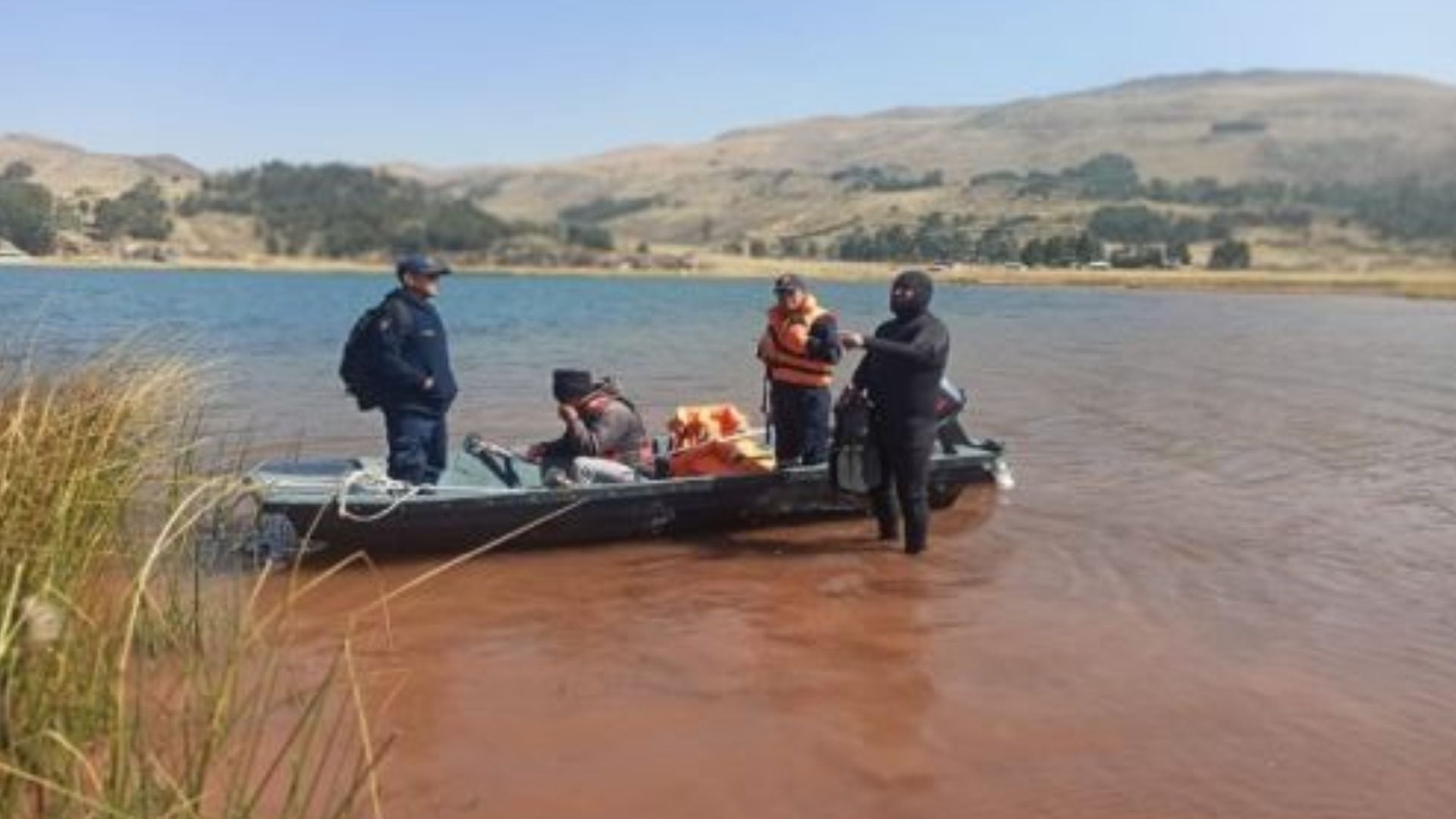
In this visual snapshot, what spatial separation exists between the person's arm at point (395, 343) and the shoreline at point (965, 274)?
72772 millimetres

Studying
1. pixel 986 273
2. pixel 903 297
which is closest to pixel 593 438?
pixel 903 297

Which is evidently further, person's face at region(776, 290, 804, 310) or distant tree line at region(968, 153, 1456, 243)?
distant tree line at region(968, 153, 1456, 243)

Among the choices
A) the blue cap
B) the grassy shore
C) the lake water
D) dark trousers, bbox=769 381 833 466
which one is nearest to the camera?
the lake water

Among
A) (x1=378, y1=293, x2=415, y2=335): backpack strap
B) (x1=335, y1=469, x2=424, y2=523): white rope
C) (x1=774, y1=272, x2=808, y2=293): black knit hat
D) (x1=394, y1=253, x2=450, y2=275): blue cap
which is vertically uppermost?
(x1=394, y1=253, x2=450, y2=275): blue cap

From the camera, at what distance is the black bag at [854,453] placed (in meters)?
10.4

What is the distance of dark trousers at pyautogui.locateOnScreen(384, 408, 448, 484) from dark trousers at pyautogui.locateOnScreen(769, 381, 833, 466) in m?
2.59

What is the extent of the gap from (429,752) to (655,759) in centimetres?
97

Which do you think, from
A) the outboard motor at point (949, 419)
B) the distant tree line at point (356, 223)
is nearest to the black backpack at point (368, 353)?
the outboard motor at point (949, 419)

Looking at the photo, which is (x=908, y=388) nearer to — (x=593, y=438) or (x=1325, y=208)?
(x=593, y=438)

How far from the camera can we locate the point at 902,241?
14612 centimetres

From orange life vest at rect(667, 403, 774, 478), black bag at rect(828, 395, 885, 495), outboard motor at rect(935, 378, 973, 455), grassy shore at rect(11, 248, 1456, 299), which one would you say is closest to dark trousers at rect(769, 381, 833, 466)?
orange life vest at rect(667, 403, 774, 478)

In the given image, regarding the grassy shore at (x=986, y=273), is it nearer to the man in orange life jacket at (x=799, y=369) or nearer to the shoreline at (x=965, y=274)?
the shoreline at (x=965, y=274)

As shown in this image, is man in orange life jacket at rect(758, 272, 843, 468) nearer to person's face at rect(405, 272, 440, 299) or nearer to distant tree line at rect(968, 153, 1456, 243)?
person's face at rect(405, 272, 440, 299)

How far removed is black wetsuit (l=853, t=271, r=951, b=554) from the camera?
9867 mm
